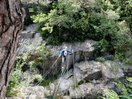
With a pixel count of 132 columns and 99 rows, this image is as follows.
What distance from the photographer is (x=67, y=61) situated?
7328 millimetres

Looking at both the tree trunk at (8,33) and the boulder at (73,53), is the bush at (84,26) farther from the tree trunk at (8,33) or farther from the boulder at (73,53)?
the tree trunk at (8,33)

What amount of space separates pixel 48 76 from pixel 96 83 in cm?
127

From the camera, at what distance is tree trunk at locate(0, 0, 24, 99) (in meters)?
0.77

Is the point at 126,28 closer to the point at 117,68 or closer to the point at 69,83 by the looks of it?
the point at 117,68

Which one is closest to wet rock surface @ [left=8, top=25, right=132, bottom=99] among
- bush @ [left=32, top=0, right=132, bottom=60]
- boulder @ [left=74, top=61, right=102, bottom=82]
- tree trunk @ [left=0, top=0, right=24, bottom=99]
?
boulder @ [left=74, top=61, right=102, bottom=82]

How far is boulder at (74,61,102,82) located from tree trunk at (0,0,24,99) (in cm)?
612

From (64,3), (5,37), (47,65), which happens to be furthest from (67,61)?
(5,37)

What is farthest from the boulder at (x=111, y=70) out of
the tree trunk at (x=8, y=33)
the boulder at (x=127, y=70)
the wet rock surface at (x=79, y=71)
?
the tree trunk at (x=8, y=33)

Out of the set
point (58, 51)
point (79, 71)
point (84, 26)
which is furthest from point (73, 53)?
point (84, 26)

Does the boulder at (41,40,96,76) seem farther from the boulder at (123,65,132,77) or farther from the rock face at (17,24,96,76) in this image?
the boulder at (123,65,132,77)

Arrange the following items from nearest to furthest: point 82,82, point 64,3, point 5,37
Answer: point 5,37 < point 82,82 < point 64,3

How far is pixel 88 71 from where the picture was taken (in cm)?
702

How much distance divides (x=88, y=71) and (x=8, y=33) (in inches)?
248

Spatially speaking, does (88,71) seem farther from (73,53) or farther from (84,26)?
(84,26)
